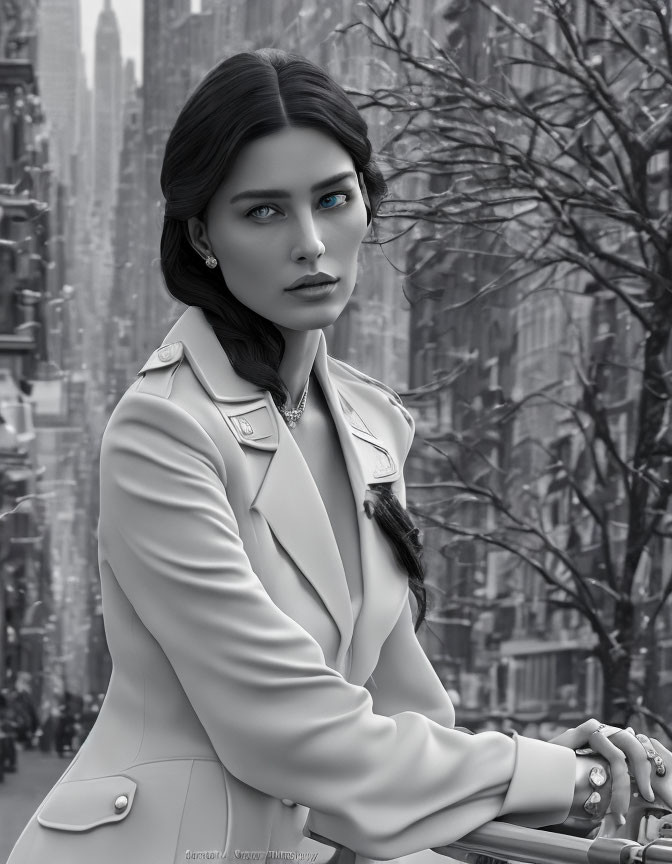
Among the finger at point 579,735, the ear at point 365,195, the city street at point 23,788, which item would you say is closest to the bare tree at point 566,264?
the city street at point 23,788

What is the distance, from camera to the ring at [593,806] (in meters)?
1.14

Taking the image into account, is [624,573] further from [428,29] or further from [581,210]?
[428,29]

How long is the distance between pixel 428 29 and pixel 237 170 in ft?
9.36

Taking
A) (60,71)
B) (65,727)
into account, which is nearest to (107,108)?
(60,71)

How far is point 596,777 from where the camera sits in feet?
3.76

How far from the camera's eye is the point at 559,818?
44.6 inches

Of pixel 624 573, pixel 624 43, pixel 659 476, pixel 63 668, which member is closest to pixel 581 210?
pixel 624 43

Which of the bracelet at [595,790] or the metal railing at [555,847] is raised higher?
the bracelet at [595,790]

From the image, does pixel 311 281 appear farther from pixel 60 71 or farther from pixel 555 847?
pixel 60 71

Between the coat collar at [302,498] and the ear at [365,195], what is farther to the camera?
the ear at [365,195]

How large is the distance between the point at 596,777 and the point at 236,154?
632 millimetres

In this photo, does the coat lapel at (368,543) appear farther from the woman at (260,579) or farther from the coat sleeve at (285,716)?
the coat sleeve at (285,716)

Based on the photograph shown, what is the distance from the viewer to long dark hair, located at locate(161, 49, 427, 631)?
3.90 feet

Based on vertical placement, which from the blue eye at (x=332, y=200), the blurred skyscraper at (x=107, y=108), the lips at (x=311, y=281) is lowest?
the lips at (x=311, y=281)
